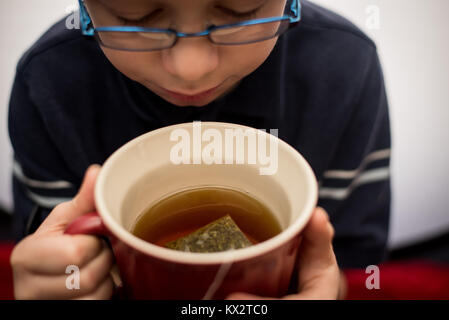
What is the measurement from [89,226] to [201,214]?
0.60 feet

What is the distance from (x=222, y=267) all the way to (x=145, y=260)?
86 millimetres

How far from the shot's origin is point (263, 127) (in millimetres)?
967

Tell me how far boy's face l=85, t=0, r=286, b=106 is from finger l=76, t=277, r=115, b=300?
0.32 meters

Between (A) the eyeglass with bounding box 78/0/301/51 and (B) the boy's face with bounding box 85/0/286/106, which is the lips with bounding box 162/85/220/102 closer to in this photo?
(B) the boy's face with bounding box 85/0/286/106

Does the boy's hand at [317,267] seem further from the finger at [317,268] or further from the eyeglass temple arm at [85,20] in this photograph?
the eyeglass temple arm at [85,20]

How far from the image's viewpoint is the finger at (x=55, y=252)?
52 cm

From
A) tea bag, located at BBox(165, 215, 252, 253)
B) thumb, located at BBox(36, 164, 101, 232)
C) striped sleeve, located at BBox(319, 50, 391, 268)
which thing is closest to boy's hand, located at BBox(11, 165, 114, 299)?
thumb, located at BBox(36, 164, 101, 232)

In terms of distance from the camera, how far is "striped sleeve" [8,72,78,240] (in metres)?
0.99

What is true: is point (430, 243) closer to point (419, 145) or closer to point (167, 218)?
point (419, 145)

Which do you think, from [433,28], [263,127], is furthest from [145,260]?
[433,28]

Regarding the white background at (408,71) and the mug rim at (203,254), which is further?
the white background at (408,71)

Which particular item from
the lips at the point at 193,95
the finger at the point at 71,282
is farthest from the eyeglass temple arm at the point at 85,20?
the finger at the point at 71,282

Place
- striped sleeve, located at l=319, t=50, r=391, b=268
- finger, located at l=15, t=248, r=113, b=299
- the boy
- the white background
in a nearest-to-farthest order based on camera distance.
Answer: finger, located at l=15, t=248, r=113, b=299 < the boy < striped sleeve, located at l=319, t=50, r=391, b=268 < the white background

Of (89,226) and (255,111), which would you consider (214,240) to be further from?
(255,111)
